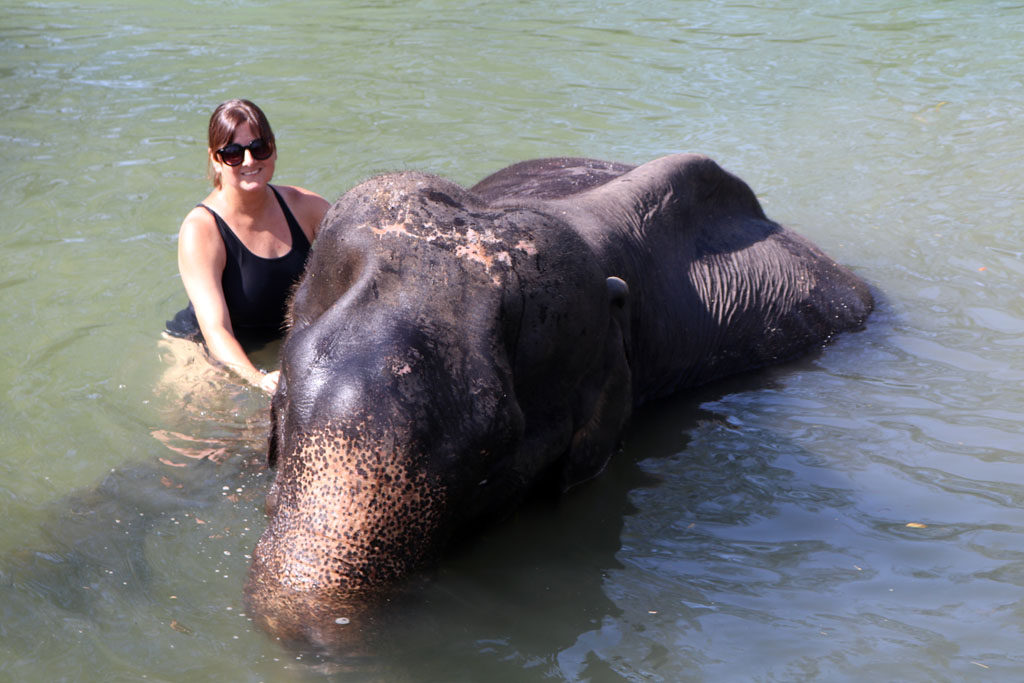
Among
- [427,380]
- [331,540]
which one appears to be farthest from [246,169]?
[331,540]

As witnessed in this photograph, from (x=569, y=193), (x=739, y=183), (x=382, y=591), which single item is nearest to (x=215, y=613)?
(x=382, y=591)

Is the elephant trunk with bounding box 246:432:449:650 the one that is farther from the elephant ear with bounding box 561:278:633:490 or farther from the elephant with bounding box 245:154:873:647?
the elephant ear with bounding box 561:278:633:490

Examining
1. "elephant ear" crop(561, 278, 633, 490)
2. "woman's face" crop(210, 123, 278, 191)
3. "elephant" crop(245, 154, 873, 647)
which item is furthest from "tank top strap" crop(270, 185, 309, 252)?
"elephant ear" crop(561, 278, 633, 490)

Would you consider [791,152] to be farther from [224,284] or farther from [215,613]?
[215,613]

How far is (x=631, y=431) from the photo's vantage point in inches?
188

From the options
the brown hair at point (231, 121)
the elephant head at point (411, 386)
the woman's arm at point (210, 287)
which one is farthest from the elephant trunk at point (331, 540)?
the brown hair at point (231, 121)

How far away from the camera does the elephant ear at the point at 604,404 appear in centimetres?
388

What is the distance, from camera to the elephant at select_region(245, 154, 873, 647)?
9.50ft

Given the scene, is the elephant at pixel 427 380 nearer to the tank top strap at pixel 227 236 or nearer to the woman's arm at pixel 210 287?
the woman's arm at pixel 210 287

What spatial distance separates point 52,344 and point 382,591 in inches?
131

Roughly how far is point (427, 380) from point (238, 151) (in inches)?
95.4

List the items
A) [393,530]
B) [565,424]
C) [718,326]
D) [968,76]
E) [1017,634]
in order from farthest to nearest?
[968,76]
[718,326]
[565,424]
[1017,634]
[393,530]

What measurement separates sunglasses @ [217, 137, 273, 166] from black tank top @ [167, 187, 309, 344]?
0.29 metres

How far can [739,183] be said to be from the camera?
18.2 ft
